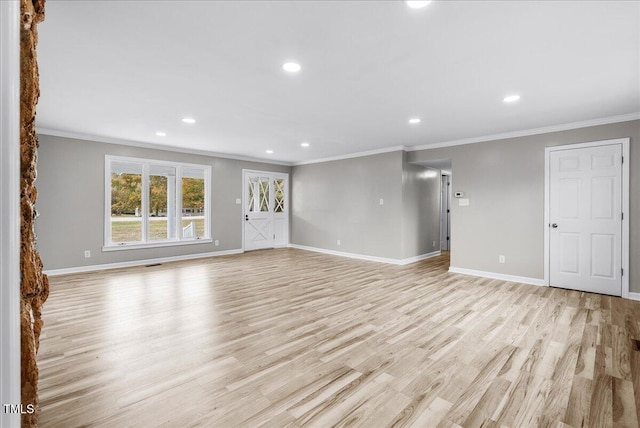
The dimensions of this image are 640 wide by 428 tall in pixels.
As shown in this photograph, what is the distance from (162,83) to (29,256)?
2.56 meters

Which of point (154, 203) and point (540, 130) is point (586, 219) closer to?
point (540, 130)

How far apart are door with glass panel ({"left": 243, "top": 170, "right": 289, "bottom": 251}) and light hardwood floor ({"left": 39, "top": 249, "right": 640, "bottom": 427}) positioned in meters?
3.78

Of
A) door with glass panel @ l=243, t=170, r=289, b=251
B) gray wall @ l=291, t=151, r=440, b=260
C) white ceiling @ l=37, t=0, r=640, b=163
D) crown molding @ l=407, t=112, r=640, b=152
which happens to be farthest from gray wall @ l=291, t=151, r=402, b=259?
white ceiling @ l=37, t=0, r=640, b=163

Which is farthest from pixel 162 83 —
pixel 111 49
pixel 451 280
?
pixel 451 280

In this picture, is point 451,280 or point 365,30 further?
point 451,280

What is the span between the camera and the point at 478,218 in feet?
17.9

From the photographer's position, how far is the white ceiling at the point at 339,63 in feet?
6.57

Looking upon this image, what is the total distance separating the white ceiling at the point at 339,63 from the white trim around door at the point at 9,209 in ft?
4.98

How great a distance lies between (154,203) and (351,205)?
441cm

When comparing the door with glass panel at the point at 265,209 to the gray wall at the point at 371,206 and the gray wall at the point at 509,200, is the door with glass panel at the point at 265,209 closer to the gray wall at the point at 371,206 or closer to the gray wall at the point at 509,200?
the gray wall at the point at 371,206

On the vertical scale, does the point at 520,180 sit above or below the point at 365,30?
below

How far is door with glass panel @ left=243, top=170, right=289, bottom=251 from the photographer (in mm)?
8016

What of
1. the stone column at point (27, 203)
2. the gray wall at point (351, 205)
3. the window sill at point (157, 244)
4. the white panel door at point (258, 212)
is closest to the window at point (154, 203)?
the window sill at point (157, 244)

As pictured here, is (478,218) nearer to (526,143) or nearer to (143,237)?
(526,143)
